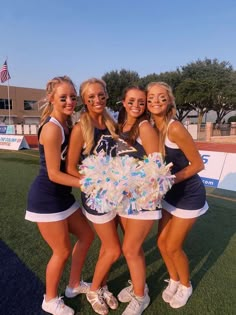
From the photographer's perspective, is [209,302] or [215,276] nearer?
[209,302]

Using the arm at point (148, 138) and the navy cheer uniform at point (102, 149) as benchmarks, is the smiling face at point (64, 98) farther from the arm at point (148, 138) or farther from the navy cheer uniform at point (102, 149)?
the arm at point (148, 138)

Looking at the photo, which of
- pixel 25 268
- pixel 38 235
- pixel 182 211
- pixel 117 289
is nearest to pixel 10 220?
pixel 38 235

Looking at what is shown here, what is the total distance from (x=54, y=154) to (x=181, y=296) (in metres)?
1.67

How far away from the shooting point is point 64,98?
2.24 meters

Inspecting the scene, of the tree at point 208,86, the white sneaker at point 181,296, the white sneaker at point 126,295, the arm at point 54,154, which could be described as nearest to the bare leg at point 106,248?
the white sneaker at point 126,295

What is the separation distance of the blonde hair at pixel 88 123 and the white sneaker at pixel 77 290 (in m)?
1.33

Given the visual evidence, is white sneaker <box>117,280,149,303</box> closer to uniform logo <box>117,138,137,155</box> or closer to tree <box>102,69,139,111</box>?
uniform logo <box>117,138,137,155</box>

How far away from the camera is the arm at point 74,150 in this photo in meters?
2.13

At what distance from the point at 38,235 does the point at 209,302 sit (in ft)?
8.01

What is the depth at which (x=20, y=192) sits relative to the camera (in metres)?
6.28

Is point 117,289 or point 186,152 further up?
point 186,152

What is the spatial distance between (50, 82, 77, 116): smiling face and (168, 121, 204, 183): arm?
80 cm

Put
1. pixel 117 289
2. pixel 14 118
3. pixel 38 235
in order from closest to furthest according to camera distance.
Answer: pixel 117 289 → pixel 38 235 → pixel 14 118

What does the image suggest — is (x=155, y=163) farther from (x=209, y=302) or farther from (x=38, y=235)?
(x=38, y=235)
